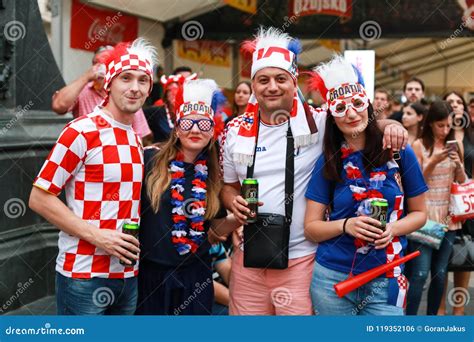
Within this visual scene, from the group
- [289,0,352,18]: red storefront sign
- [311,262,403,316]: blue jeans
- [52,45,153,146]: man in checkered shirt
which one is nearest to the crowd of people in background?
[311,262,403,316]: blue jeans

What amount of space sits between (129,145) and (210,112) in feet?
1.58

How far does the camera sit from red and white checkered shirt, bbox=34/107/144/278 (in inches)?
108

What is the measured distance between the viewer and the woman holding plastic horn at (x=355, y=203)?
2807mm

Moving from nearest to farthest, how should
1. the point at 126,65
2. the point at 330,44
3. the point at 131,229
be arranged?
1. the point at 131,229
2. the point at 126,65
3. the point at 330,44

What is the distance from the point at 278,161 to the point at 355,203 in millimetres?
423

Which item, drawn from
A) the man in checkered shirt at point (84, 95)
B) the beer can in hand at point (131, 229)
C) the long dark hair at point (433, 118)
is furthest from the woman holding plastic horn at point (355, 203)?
the long dark hair at point (433, 118)

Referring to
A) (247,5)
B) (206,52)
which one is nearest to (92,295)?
(247,5)

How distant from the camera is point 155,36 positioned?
38.7ft

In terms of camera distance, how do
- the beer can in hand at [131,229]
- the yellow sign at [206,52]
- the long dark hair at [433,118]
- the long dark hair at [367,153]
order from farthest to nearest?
1. the yellow sign at [206,52]
2. the long dark hair at [433,118]
3. the long dark hair at [367,153]
4. the beer can in hand at [131,229]

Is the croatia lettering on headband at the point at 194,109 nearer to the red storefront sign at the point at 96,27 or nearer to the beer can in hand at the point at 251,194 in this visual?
the beer can in hand at the point at 251,194

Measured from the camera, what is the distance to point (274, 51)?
3.10 m

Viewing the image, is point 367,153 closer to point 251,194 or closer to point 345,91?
point 345,91

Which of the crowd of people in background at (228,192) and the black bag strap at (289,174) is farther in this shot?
the black bag strap at (289,174)

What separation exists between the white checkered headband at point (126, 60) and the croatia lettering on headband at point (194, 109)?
22 centimetres
